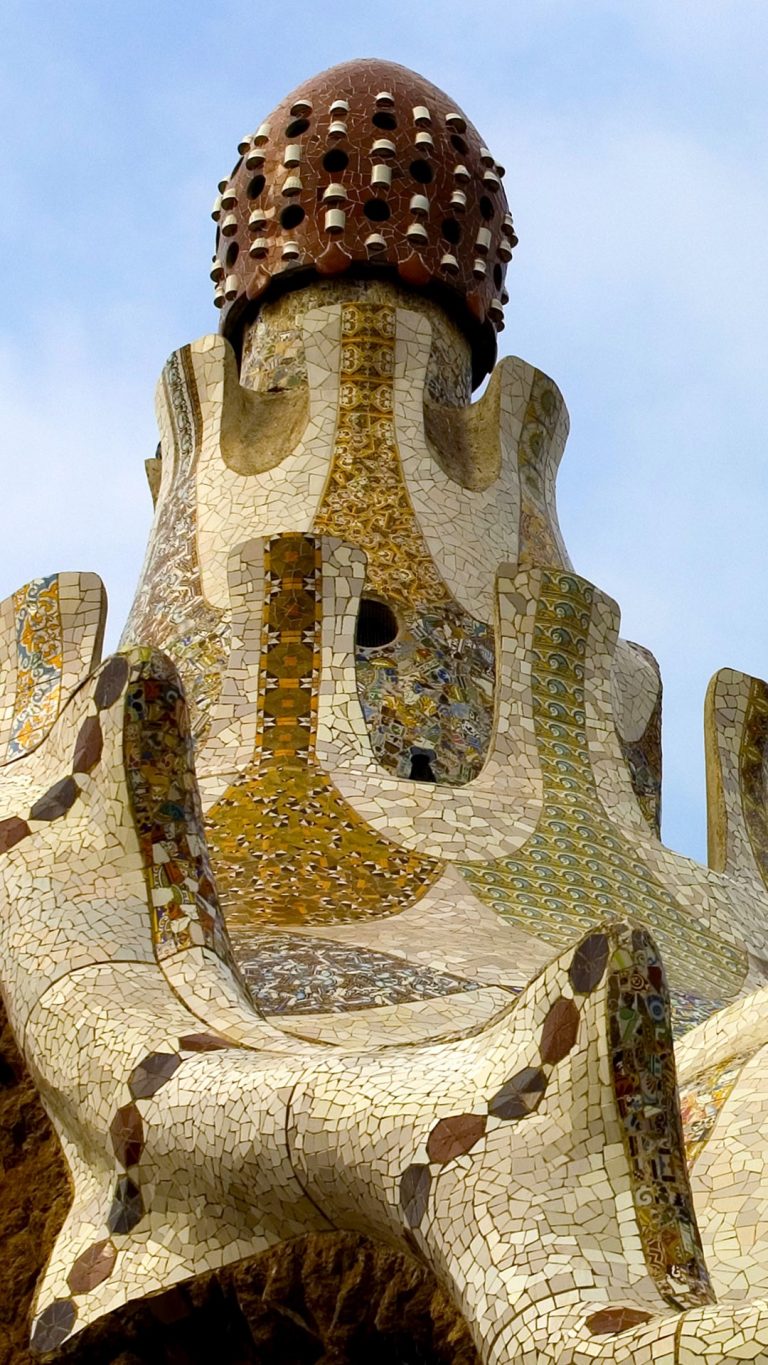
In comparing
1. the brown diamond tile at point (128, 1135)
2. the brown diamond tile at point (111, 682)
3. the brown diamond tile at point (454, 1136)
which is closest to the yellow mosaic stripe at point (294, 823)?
the brown diamond tile at point (111, 682)

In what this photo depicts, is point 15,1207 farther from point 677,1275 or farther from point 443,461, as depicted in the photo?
point 443,461

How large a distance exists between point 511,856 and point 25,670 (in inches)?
57.4

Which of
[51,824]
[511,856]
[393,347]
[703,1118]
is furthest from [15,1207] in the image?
[393,347]

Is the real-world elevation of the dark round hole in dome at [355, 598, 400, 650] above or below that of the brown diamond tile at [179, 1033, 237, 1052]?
above

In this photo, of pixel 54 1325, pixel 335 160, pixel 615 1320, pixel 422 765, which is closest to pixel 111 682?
pixel 54 1325

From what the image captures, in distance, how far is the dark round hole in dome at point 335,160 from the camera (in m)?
9.66

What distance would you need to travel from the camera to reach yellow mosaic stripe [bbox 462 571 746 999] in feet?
23.4

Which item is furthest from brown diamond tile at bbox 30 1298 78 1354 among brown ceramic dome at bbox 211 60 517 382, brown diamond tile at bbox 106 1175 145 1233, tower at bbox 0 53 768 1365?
brown ceramic dome at bbox 211 60 517 382

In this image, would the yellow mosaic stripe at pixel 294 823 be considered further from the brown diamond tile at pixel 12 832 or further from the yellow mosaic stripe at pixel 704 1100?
the yellow mosaic stripe at pixel 704 1100

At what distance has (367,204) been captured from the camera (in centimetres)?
957

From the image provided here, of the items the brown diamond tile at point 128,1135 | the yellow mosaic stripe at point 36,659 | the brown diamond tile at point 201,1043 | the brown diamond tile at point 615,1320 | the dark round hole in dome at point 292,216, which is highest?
the dark round hole in dome at point 292,216

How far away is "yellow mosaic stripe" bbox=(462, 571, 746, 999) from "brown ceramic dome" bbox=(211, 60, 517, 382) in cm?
196

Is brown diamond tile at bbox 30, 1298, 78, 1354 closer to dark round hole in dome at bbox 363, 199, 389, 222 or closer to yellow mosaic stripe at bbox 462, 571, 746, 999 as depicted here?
yellow mosaic stripe at bbox 462, 571, 746, 999

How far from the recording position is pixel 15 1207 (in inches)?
218
